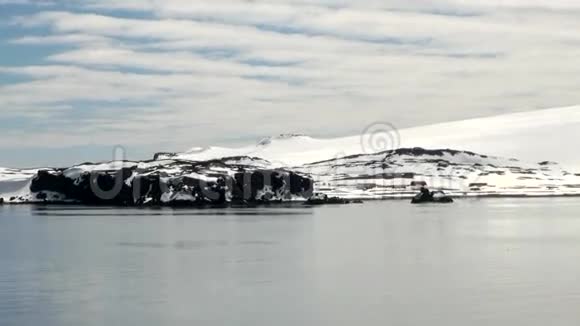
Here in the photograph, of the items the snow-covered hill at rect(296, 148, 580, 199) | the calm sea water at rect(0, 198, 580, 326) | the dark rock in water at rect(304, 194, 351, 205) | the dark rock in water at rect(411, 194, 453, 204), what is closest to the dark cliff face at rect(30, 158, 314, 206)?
the dark rock in water at rect(304, 194, 351, 205)

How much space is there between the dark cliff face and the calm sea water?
180 feet

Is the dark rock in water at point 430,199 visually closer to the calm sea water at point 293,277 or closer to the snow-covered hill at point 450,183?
the snow-covered hill at point 450,183

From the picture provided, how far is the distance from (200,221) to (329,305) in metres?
57.1

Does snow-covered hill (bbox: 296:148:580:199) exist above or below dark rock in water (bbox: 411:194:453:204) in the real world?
above

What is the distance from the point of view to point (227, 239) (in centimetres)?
6284

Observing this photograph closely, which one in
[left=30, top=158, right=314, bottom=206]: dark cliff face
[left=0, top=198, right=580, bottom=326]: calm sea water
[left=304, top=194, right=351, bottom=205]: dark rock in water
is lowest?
[left=0, top=198, right=580, bottom=326]: calm sea water

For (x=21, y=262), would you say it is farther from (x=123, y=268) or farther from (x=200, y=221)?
(x=200, y=221)

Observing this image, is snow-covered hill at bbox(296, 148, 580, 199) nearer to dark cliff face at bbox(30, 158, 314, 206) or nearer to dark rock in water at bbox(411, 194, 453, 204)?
dark rock in water at bbox(411, 194, 453, 204)

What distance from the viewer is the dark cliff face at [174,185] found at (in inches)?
4988

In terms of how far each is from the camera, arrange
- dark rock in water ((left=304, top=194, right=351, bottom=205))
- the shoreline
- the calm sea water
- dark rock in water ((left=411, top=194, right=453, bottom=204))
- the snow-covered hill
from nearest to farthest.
Result: the calm sea water → the shoreline → dark rock in water ((left=304, top=194, right=351, bottom=205)) → dark rock in water ((left=411, top=194, right=453, bottom=204)) → the snow-covered hill

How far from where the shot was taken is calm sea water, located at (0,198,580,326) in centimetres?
2992

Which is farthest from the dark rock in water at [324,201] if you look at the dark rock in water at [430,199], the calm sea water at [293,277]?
the calm sea water at [293,277]

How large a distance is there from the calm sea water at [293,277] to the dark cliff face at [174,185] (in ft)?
180

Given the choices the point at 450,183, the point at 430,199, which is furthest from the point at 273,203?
the point at 450,183
